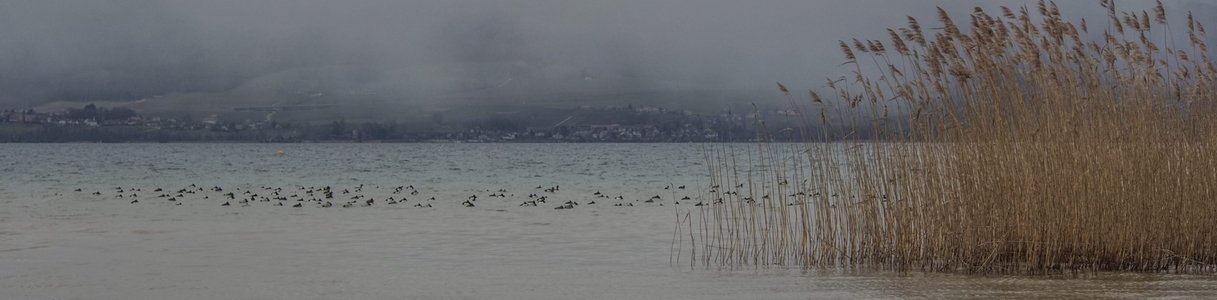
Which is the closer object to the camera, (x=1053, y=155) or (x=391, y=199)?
(x=1053, y=155)

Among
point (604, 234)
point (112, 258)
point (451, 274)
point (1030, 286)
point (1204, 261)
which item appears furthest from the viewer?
point (604, 234)

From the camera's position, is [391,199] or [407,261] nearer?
[407,261]

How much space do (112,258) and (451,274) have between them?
4555 millimetres

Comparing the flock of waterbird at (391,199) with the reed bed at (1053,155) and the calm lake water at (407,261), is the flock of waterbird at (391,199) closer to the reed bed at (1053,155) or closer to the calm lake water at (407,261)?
the calm lake water at (407,261)

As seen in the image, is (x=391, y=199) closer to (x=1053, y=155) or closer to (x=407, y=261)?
(x=407, y=261)

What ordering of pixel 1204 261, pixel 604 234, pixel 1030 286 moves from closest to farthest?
pixel 1030 286
pixel 1204 261
pixel 604 234

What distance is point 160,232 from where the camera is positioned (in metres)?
19.4

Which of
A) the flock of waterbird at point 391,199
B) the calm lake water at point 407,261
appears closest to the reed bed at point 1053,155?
the calm lake water at point 407,261

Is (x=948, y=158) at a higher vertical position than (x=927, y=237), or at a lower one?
higher

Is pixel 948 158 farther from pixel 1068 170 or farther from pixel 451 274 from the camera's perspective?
pixel 451 274

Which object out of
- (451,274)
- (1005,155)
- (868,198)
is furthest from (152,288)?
(1005,155)

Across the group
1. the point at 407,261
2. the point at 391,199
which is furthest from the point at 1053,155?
the point at 391,199

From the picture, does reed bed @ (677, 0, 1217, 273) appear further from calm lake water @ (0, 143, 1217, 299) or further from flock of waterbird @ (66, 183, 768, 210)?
flock of waterbird @ (66, 183, 768, 210)

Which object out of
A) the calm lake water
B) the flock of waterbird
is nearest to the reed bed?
the calm lake water
